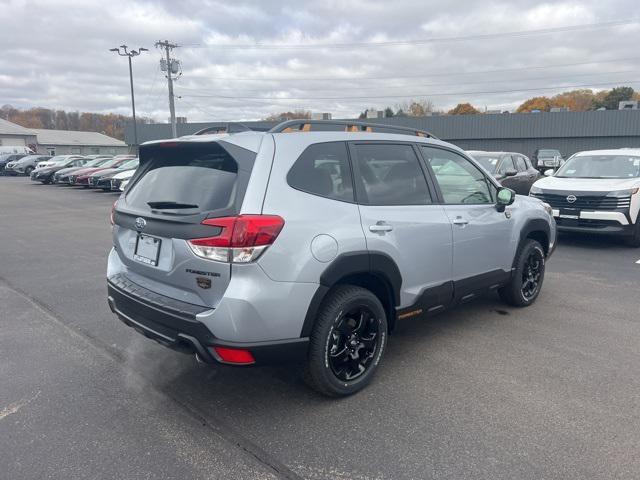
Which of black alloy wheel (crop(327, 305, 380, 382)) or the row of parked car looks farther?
the row of parked car

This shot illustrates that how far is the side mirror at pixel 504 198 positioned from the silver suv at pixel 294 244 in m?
0.49

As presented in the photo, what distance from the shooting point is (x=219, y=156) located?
3.08 m

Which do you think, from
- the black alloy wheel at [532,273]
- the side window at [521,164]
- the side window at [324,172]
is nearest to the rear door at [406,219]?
the side window at [324,172]

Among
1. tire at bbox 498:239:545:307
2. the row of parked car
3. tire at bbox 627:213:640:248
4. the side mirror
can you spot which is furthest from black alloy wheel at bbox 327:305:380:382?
the row of parked car

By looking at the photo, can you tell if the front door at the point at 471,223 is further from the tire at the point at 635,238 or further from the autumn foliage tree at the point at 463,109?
the autumn foliage tree at the point at 463,109

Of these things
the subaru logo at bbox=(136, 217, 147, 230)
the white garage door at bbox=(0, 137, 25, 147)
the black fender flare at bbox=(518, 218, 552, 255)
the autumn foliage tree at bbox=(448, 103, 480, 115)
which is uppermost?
the autumn foliage tree at bbox=(448, 103, 480, 115)

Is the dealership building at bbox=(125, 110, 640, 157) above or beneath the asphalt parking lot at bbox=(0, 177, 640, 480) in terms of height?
above

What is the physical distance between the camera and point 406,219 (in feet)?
11.9

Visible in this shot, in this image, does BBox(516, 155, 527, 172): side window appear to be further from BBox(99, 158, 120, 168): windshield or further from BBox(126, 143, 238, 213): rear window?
BBox(99, 158, 120, 168): windshield

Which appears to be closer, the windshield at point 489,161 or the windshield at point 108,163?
the windshield at point 489,161

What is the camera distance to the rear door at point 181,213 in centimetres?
286

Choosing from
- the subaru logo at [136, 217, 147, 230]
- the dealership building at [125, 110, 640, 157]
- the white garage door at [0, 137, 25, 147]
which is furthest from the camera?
the white garage door at [0, 137, 25, 147]

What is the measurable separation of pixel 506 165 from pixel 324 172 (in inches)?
400

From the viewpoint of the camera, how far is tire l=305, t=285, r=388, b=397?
10.3ft
